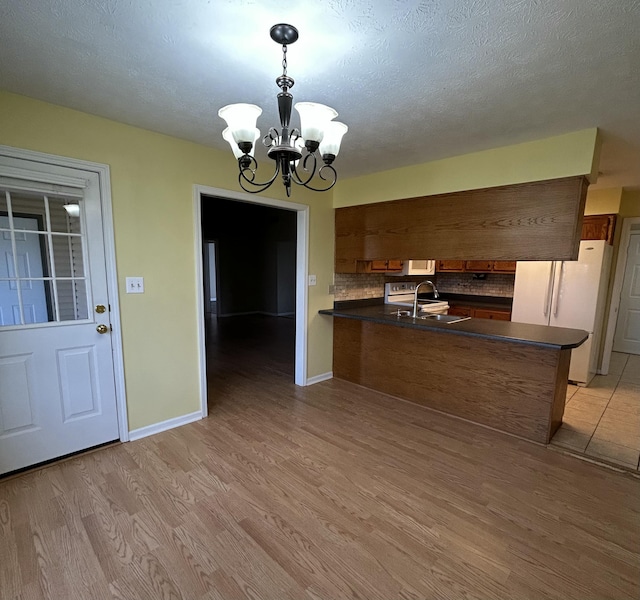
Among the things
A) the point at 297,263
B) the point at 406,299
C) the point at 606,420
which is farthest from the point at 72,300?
the point at 606,420

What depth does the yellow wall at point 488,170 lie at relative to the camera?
2.31 metres

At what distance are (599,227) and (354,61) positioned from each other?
397 centimetres

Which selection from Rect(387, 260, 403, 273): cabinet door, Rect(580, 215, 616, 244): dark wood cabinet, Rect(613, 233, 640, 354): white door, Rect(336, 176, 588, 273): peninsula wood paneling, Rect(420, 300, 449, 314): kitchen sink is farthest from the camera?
Rect(613, 233, 640, 354): white door

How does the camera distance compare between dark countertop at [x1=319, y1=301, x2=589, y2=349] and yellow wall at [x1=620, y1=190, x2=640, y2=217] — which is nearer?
dark countertop at [x1=319, y1=301, x2=589, y2=349]

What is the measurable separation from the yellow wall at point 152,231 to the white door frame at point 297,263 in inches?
1.8

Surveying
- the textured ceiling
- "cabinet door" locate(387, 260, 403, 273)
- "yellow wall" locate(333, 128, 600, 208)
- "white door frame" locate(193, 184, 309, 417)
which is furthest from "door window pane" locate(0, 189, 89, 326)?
"cabinet door" locate(387, 260, 403, 273)

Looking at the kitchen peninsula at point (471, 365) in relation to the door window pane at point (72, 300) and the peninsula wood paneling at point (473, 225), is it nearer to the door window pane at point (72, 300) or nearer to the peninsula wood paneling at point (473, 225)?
the peninsula wood paneling at point (473, 225)

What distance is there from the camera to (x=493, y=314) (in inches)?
176

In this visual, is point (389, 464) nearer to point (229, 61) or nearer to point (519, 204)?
point (519, 204)

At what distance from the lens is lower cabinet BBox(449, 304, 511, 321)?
14.5 ft

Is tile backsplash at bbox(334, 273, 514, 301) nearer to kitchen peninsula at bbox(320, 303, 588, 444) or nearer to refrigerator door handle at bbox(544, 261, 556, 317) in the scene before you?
kitchen peninsula at bbox(320, 303, 588, 444)

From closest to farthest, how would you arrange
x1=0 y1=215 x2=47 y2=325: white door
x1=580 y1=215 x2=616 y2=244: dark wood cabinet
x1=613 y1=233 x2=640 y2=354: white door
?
x1=0 y1=215 x2=47 y2=325: white door < x1=580 y1=215 x2=616 y2=244: dark wood cabinet < x1=613 y1=233 x2=640 y2=354: white door

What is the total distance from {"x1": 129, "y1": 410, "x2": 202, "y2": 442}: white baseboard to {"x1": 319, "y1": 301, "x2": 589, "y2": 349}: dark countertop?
1.74 metres

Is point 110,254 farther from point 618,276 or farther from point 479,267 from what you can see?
point 618,276
